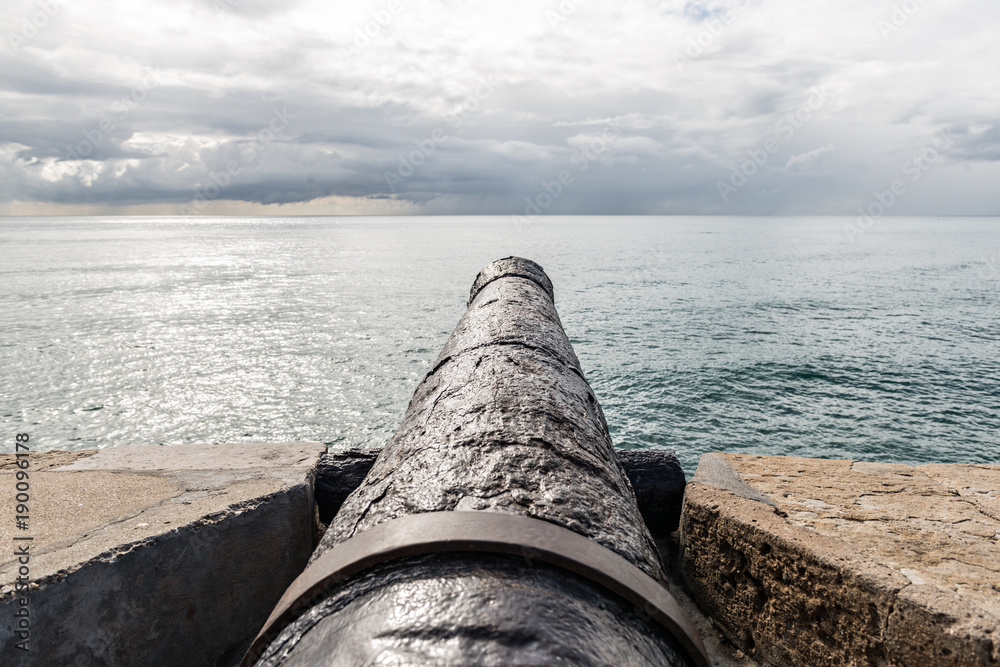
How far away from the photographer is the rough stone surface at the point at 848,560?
2.07 meters

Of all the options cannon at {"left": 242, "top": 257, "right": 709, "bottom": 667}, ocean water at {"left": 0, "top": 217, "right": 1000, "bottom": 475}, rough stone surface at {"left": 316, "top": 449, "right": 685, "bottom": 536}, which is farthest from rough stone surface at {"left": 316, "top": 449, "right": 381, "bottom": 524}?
ocean water at {"left": 0, "top": 217, "right": 1000, "bottom": 475}

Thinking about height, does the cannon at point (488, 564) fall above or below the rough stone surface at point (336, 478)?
above

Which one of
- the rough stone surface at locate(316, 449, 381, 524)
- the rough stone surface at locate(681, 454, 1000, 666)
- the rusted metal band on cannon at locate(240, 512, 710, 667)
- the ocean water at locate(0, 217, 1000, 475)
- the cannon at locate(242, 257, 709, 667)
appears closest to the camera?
the cannon at locate(242, 257, 709, 667)

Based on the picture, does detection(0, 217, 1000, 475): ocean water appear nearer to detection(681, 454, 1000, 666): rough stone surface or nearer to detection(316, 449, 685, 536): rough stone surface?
detection(316, 449, 685, 536): rough stone surface

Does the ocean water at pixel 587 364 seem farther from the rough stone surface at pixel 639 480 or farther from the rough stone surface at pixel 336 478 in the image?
the rough stone surface at pixel 336 478

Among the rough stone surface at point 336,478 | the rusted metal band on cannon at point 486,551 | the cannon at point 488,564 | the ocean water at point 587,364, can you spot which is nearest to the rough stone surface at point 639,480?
the rough stone surface at point 336,478

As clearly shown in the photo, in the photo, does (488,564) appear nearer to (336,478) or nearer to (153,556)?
(153,556)

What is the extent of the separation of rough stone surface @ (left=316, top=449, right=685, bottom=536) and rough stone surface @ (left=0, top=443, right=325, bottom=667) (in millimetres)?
150

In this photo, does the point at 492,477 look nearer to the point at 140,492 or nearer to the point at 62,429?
the point at 140,492

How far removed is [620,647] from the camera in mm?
1277

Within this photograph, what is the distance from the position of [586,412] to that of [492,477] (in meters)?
0.79

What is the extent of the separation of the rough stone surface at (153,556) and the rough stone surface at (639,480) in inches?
5.9

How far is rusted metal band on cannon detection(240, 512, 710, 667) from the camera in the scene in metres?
1.40

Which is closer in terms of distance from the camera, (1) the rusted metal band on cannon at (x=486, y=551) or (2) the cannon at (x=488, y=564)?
(2) the cannon at (x=488, y=564)
